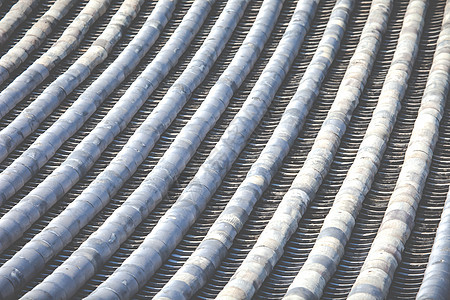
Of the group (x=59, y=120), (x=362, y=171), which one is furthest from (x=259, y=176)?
(x=59, y=120)

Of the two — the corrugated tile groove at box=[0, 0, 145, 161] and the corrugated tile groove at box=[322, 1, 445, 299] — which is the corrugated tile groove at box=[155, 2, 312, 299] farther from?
the corrugated tile groove at box=[0, 0, 145, 161]

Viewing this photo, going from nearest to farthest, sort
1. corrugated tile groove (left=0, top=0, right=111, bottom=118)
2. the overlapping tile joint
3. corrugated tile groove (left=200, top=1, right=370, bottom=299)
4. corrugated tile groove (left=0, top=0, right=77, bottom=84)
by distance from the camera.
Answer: the overlapping tile joint → corrugated tile groove (left=200, top=1, right=370, bottom=299) → corrugated tile groove (left=0, top=0, right=111, bottom=118) → corrugated tile groove (left=0, top=0, right=77, bottom=84)

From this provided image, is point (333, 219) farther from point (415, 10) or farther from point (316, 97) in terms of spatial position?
point (415, 10)

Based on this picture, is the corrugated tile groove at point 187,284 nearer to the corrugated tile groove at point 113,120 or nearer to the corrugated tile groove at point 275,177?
the corrugated tile groove at point 275,177

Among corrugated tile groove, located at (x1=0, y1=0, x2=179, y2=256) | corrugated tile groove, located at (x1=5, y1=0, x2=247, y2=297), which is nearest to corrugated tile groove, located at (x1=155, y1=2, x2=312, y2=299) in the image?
corrugated tile groove, located at (x1=5, y1=0, x2=247, y2=297)

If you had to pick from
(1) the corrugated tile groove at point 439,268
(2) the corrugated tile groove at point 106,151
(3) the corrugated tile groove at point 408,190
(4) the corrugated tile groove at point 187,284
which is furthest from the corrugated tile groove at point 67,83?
(1) the corrugated tile groove at point 439,268

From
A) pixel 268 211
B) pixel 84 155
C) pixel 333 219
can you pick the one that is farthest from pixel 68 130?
pixel 333 219

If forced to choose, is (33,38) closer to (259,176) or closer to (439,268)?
(259,176)
